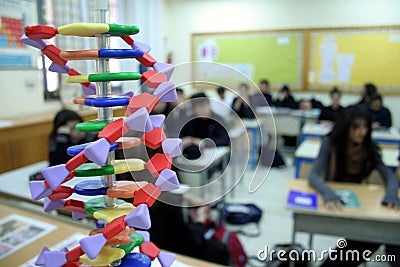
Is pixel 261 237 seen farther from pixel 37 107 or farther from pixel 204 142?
pixel 37 107

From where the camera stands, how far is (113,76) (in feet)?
1.60

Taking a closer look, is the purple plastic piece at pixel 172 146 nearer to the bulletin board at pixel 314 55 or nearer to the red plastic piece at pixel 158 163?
the red plastic piece at pixel 158 163

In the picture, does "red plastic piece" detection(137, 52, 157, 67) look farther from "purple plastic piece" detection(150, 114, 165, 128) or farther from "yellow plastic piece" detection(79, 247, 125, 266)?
"yellow plastic piece" detection(79, 247, 125, 266)

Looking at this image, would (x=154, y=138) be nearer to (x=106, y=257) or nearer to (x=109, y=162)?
(x=109, y=162)

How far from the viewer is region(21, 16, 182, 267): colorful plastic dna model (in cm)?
46

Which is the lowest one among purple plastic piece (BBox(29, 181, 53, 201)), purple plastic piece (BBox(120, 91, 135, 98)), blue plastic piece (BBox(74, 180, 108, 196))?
blue plastic piece (BBox(74, 180, 108, 196))

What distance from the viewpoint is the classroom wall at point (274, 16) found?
5.38 meters

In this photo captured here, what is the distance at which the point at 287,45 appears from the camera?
601cm

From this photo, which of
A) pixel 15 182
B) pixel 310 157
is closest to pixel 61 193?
pixel 15 182

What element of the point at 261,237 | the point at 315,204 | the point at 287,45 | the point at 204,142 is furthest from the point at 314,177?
the point at 287,45

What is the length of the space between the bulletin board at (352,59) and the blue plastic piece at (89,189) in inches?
221

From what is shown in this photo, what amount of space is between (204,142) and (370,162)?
1957 mm

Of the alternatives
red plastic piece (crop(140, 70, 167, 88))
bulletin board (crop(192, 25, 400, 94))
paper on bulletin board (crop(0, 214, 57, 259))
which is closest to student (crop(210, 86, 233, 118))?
red plastic piece (crop(140, 70, 167, 88))

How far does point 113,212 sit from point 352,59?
19.6 ft
